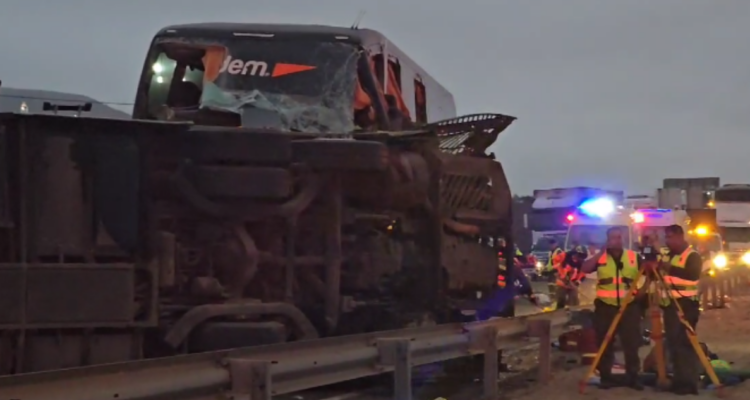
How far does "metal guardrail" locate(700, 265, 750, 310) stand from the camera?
2094 cm

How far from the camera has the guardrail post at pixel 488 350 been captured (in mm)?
8305

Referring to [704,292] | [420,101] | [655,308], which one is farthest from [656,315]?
[704,292]

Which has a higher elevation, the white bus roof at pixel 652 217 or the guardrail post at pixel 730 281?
the white bus roof at pixel 652 217

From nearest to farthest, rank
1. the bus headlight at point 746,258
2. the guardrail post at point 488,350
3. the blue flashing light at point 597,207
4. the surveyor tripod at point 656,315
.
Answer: the guardrail post at point 488,350 → the surveyor tripod at point 656,315 → the blue flashing light at point 597,207 → the bus headlight at point 746,258

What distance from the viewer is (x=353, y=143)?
7492mm

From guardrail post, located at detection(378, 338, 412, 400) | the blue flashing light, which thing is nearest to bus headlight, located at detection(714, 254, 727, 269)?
the blue flashing light

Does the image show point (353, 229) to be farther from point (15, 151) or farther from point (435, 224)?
point (15, 151)

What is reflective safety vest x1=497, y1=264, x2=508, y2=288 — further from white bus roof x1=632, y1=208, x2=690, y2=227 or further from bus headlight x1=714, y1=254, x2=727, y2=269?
bus headlight x1=714, y1=254, x2=727, y2=269

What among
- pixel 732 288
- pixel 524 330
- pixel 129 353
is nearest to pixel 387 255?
pixel 524 330

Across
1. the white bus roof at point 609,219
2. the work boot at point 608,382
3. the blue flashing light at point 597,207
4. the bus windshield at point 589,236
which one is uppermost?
the blue flashing light at point 597,207

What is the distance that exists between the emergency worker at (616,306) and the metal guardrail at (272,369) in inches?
41.5

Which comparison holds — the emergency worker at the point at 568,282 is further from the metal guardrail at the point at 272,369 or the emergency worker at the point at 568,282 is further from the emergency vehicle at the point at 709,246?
the metal guardrail at the point at 272,369

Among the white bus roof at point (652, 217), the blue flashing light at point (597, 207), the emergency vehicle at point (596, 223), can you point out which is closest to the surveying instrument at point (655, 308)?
the emergency vehicle at point (596, 223)

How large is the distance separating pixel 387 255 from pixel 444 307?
3.68 feet
